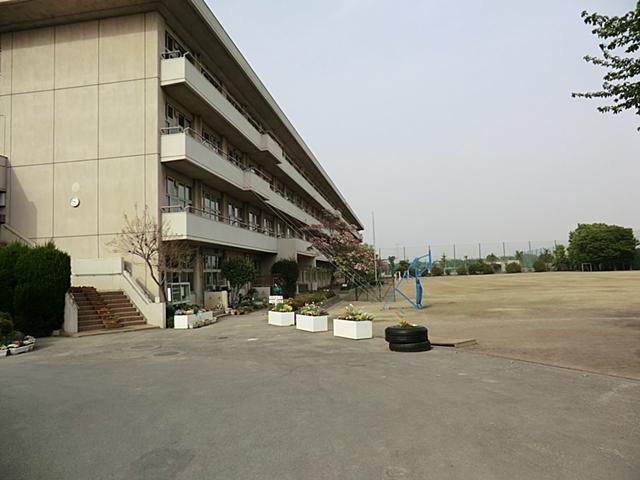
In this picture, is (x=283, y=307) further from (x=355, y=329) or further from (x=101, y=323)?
(x=101, y=323)

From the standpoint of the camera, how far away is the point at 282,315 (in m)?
20.0

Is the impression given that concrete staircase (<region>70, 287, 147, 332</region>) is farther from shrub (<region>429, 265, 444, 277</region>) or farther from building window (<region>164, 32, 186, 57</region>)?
shrub (<region>429, 265, 444, 277</region>)

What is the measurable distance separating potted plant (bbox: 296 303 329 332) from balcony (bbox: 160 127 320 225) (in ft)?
30.2

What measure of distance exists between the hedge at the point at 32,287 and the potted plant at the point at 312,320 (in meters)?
8.79

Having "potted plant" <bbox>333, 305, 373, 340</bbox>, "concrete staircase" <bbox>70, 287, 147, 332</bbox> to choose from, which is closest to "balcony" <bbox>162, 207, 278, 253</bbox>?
"concrete staircase" <bbox>70, 287, 147, 332</bbox>

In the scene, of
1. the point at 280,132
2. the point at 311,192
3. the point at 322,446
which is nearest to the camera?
the point at 322,446

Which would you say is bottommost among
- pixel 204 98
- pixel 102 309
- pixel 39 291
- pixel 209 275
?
pixel 102 309

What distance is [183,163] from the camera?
2270 cm

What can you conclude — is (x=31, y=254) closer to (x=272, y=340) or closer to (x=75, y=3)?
(x=272, y=340)

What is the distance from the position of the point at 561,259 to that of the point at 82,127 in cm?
8807

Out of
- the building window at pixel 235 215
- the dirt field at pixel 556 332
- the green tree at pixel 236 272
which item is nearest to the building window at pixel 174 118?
the building window at pixel 235 215

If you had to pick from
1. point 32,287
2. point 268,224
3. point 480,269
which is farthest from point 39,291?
point 480,269

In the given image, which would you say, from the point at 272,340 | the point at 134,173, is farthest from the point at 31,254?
the point at 272,340

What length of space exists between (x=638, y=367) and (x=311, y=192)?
42.2m
